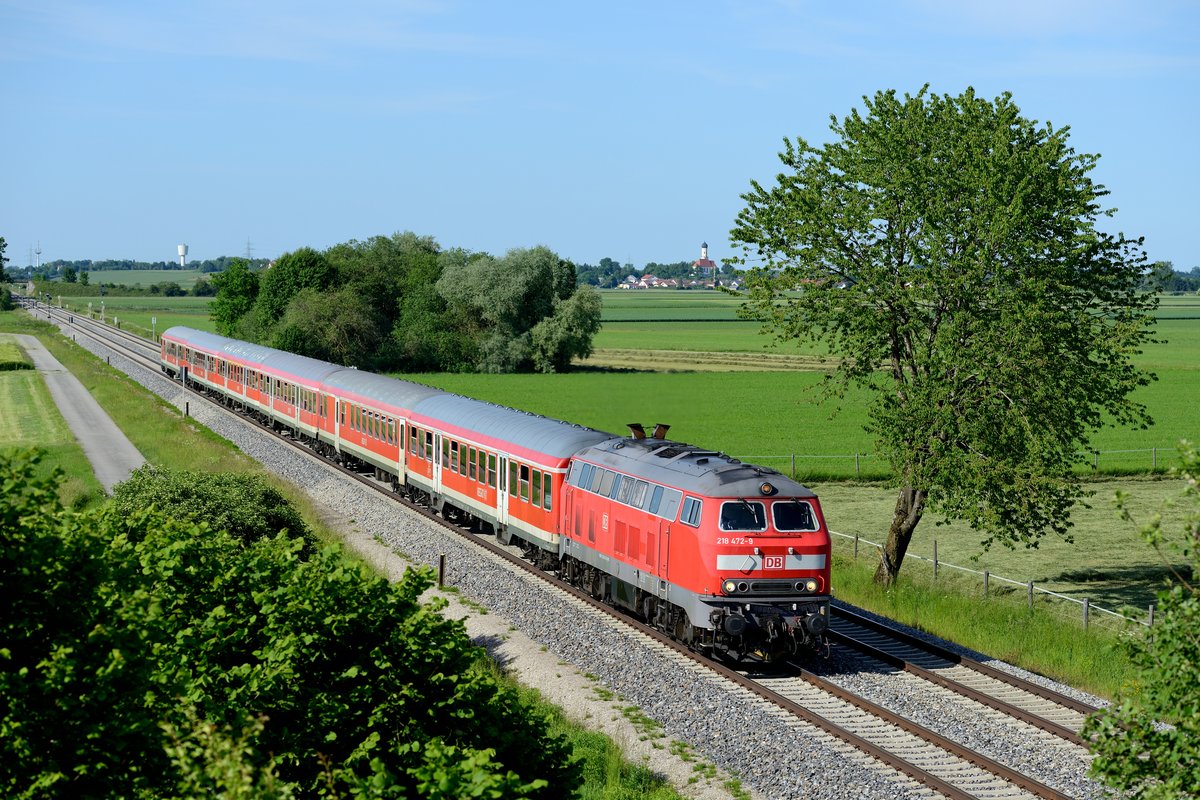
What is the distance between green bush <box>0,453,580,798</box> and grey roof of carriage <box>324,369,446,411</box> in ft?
82.9

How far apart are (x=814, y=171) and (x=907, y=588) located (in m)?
10.6

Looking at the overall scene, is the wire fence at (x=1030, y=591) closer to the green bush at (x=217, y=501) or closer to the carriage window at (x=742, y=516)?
the carriage window at (x=742, y=516)

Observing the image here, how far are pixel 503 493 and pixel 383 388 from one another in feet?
46.9

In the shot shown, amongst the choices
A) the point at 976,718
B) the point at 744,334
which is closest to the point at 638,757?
the point at 976,718

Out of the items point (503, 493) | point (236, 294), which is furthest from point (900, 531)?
point (236, 294)

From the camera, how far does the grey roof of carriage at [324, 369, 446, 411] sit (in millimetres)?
42625

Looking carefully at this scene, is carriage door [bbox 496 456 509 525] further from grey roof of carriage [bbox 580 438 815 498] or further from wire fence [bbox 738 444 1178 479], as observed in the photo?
wire fence [bbox 738 444 1178 479]

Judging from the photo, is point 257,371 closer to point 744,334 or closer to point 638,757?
point 638,757

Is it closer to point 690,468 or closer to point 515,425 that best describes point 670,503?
point 690,468

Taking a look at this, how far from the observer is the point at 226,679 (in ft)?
42.1

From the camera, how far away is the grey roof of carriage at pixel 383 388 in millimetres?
42625

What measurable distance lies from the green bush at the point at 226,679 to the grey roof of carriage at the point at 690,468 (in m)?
8.66

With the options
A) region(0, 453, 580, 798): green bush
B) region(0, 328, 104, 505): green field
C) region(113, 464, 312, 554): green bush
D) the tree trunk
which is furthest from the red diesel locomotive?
region(0, 328, 104, 505): green field

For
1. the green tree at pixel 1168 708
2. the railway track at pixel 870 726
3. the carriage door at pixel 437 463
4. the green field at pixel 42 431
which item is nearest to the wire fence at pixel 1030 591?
the railway track at pixel 870 726
